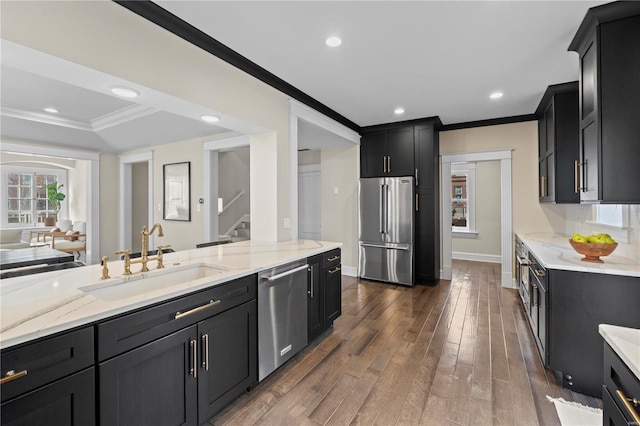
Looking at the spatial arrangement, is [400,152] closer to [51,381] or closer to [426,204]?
[426,204]

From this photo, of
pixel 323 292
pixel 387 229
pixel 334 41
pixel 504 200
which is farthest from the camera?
pixel 387 229

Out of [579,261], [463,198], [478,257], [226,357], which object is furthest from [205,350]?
[463,198]

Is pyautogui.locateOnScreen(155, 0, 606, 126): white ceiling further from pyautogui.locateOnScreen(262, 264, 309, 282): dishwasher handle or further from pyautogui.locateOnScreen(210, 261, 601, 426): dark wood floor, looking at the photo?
pyautogui.locateOnScreen(210, 261, 601, 426): dark wood floor

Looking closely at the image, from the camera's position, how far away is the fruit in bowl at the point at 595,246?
216 cm

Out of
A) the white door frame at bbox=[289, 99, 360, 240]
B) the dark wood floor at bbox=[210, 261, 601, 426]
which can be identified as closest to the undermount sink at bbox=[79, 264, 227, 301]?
the dark wood floor at bbox=[210, 261, 601, 426]

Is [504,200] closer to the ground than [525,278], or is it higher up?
higher up

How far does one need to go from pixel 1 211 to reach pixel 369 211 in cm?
853

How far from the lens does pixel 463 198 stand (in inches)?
270

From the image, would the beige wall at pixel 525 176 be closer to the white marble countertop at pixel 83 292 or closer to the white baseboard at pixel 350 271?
the white baseboard at pixel 350 271

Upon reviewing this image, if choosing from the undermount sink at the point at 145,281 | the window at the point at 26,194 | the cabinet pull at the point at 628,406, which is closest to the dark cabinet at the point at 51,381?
the undermount sink at the point at 145,281

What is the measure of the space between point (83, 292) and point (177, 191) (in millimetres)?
4113

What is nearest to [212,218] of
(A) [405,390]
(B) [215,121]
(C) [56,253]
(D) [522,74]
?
(C) [56,253]

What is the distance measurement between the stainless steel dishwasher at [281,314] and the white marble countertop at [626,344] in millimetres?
1755

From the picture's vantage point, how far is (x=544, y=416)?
5.96ft
